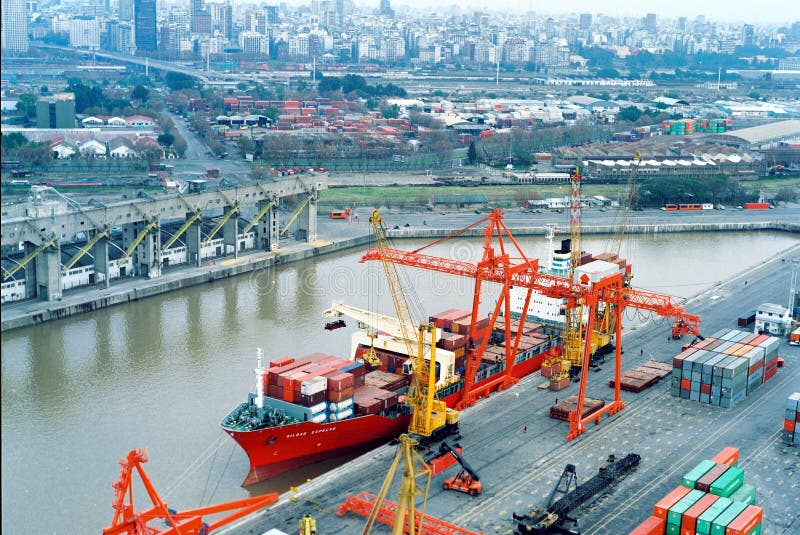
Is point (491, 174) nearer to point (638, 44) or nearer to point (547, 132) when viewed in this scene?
point (547, 132)

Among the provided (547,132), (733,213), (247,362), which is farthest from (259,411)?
(547,132)

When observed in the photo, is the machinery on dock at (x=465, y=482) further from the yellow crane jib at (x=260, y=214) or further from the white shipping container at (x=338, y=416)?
the yellow crane jib at (x=260, y=214)

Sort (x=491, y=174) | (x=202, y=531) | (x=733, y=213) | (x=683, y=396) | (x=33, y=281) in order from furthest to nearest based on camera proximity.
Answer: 1. (x=491, y=174)
2. (x=733, y=213)
3. (x=33, y=281)
4. (x=683, y=396)
5. (x=202, y=531)

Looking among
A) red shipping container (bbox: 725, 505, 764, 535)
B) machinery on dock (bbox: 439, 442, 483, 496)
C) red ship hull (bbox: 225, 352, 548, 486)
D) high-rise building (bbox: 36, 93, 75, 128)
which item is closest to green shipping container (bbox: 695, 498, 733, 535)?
red shipping container (bbox: 725, 505, 764, 535)

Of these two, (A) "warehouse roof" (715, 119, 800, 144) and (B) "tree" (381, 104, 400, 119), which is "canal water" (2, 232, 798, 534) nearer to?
(A) "warehouse roof" (715, 119, 800, 144)

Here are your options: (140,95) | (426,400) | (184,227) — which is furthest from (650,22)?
(426,400)
